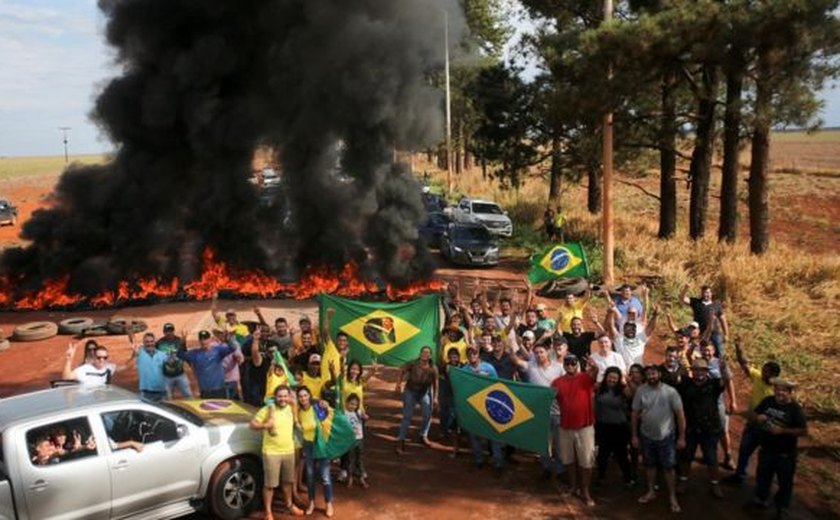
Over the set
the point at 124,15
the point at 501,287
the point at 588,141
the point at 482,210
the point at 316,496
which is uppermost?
the point at 124,15

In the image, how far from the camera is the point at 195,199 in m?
23.1

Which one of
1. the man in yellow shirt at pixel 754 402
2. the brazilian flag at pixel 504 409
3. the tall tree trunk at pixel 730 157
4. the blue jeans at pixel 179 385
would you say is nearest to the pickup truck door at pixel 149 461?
the blue jeans at pixel 179 385

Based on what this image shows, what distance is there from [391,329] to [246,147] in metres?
14.6

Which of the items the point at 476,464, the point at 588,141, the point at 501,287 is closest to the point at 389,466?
the point at 476,464

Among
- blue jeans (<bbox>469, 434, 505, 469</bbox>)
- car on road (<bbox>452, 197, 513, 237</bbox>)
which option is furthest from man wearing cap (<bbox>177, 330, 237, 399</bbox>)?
car on road (<bbox>452, 197, 513, 237</bbox>)

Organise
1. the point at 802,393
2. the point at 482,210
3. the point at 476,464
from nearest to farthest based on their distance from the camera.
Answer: the point at 476,464 → the point at 802,393 → the point at 482,210

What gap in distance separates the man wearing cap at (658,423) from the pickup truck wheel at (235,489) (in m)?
4.27

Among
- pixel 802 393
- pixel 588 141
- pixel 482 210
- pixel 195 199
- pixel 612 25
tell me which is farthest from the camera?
pixel 482 210

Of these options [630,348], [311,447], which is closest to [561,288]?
[630,348]

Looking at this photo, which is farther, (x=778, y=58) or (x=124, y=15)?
(x=124, y=15)

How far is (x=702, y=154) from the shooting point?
2166cm

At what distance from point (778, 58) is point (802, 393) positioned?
9.00m

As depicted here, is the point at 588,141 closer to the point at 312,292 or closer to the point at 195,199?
the point at 312,292

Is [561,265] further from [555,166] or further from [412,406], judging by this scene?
[555,166]
